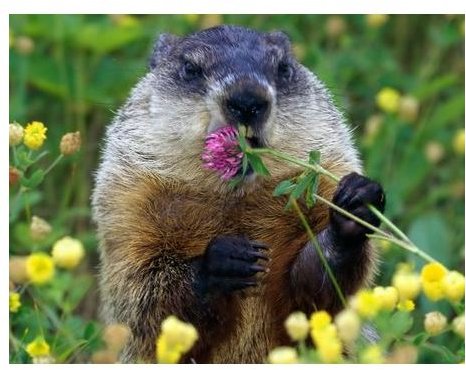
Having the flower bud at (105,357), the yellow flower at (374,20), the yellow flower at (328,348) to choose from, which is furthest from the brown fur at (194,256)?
the yellow flower at (374,20)

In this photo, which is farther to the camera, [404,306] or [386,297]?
[404,306]

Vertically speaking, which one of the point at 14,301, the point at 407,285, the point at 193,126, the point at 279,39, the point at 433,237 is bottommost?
the point at 433,237

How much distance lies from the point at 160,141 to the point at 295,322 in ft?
4.49

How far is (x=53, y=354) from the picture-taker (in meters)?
2.92

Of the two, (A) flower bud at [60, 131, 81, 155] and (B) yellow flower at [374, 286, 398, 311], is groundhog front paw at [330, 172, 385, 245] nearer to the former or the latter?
(B) yellow flower at [374, 286, 398, 311]

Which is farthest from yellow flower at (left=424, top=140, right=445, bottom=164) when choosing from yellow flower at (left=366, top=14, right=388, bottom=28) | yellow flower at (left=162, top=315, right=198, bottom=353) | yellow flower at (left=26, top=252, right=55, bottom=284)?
yellow flower at (left=162, top=315, right=198, bottom=353)

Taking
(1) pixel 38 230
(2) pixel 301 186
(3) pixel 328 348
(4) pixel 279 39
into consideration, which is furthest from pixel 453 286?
(4) pixel 279 39

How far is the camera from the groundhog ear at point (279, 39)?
3.82 metres

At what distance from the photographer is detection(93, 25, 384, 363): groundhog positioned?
3291 mm

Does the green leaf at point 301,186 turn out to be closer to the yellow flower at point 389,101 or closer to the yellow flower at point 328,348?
the yellow flower at point 328,348

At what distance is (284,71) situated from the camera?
12.2ft

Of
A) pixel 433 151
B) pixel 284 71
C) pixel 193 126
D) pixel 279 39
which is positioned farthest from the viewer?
pixel 433 151

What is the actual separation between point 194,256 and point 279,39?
0.90 meters

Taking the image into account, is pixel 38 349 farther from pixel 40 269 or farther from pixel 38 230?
pixel 38 230
